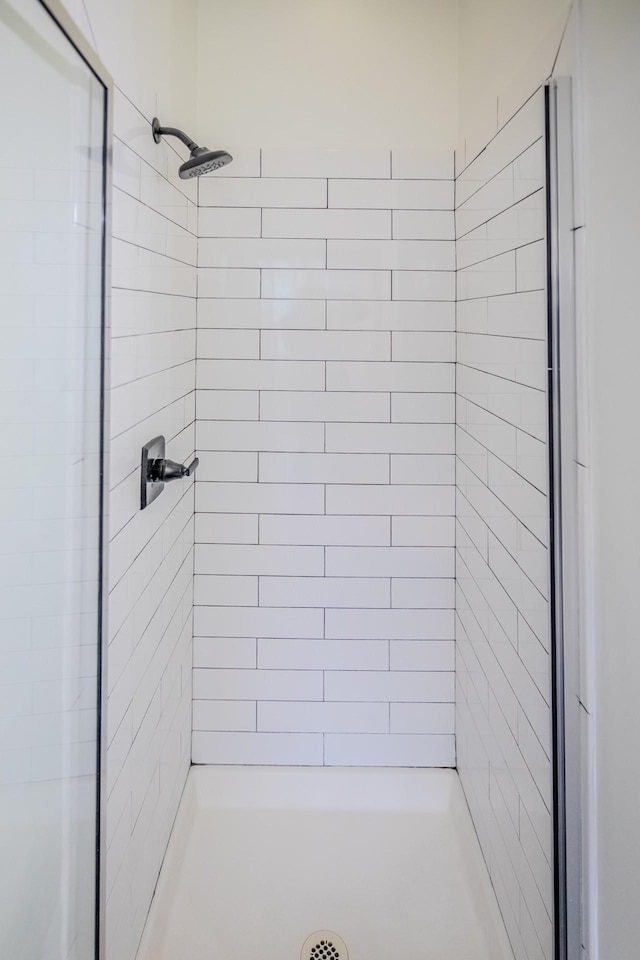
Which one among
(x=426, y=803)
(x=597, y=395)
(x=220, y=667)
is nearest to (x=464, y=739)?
(x=426, y=803)

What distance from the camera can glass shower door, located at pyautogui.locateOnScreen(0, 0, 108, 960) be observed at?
2.48ft

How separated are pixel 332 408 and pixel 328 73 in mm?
972

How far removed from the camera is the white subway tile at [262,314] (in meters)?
1.97

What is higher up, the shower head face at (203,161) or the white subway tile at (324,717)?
the shower head face at (203,161)

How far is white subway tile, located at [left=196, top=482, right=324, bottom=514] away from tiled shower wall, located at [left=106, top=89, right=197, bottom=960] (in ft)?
0.36

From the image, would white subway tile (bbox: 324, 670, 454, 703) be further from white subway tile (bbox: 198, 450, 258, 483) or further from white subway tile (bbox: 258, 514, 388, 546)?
white subway tile (bbox: 198, 450, 258, 483)

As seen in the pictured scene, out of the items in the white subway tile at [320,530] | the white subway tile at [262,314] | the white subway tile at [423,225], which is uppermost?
the white subway tile at [423,225]

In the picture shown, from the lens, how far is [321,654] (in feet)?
6.65

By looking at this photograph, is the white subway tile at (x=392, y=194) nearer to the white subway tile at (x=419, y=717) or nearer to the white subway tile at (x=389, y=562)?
the white subway tile at (x=389, y=562)

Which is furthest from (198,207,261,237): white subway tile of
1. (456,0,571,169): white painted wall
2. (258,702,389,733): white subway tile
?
(258,702,389,733): white subway tile

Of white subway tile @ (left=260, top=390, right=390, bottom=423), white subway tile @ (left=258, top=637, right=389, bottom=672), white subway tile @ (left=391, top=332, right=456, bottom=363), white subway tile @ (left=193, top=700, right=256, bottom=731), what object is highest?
white subway tile @ (left=391, top=332, right=456, bottom=363)

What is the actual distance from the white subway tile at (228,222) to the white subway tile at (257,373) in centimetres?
37

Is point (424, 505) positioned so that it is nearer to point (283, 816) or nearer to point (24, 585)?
point (283, 816)

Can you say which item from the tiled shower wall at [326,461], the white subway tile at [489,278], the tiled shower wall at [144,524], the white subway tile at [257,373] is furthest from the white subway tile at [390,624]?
the white subway tile at [489,278]
